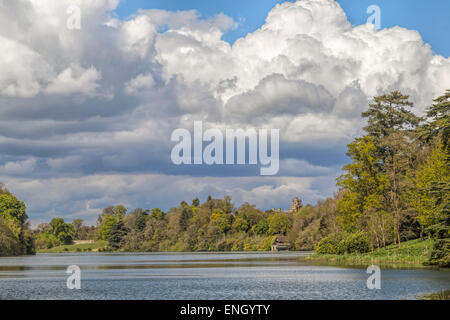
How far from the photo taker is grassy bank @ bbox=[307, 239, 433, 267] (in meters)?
63.2

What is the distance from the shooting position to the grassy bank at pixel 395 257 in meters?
63.2

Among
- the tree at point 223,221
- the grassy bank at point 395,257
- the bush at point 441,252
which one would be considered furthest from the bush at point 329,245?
the tree at point 223,221

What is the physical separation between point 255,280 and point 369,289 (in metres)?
14.0

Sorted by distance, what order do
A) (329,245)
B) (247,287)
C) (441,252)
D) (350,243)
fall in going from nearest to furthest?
1. (247,287)
2. (441,252)
3. (350,243)
4. (329,245)

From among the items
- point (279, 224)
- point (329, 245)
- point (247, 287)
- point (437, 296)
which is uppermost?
point (279, 224)

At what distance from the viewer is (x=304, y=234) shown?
146875mm

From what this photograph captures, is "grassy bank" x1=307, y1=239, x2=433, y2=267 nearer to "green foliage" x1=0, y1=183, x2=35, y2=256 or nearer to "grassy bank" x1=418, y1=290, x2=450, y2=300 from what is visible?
"grassy bank" x1=418, y1=290, x2=450, y2=300

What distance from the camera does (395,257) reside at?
66875 millimetres

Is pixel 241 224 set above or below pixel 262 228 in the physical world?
above

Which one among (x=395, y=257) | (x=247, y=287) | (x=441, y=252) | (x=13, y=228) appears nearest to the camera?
(x=247, y=287)

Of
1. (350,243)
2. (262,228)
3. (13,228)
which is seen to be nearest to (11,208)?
(13,228)

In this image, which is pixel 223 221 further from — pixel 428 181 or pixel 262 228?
pixel 428 181
